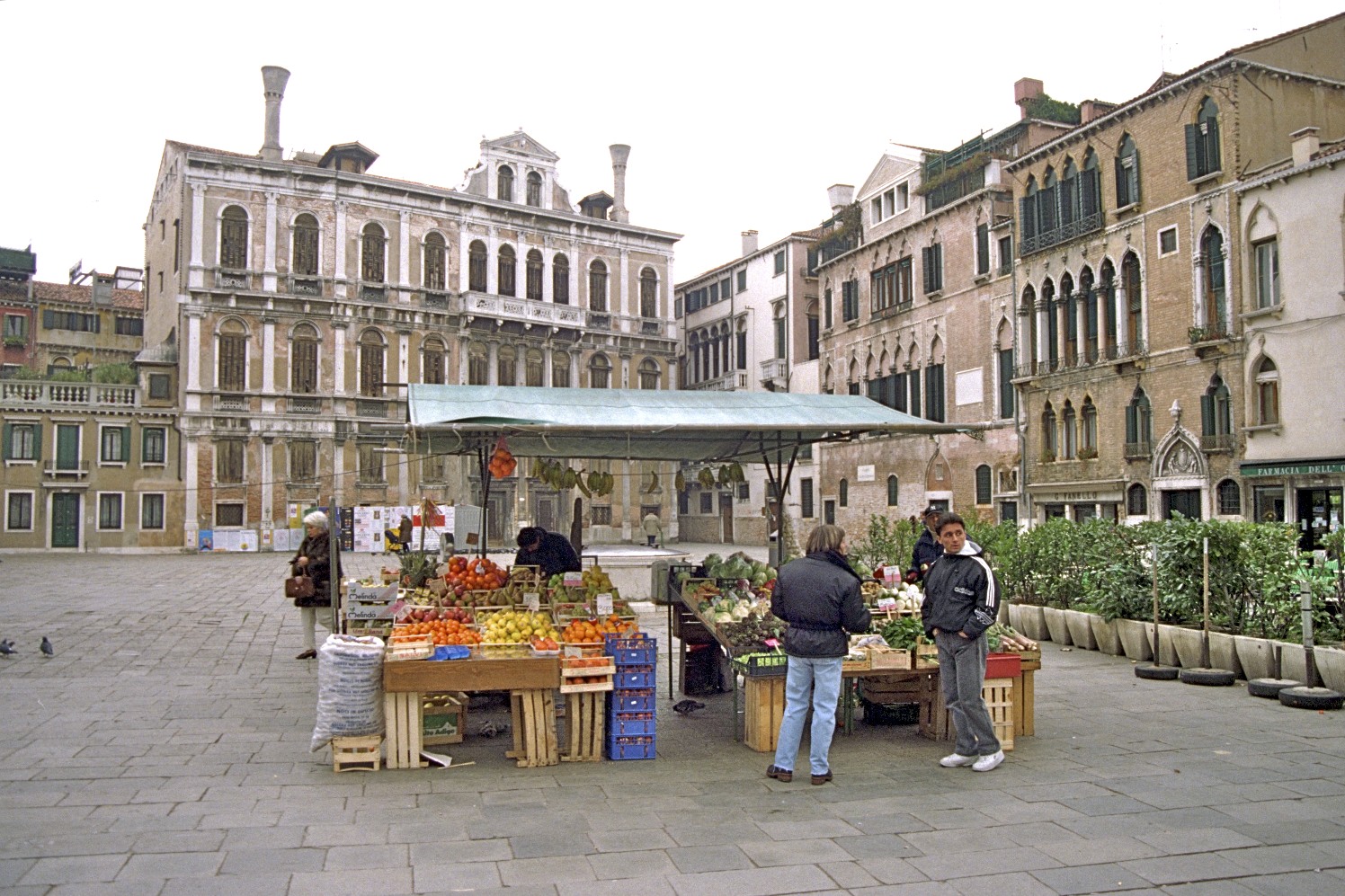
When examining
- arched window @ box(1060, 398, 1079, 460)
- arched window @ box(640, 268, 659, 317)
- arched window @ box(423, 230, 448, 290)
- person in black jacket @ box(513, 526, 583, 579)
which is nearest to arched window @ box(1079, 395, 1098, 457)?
arched window @ box(1060, 398, 1079, 460)

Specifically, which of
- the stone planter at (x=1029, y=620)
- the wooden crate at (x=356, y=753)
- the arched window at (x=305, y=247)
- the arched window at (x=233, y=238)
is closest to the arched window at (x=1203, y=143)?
the stone planter at (x=1029, y=620)

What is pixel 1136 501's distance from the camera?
24797 millimetres

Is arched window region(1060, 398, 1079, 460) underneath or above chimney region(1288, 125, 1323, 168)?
underneath

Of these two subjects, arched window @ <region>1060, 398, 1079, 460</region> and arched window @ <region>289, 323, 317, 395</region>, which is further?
arched window @ <region>289, 323, 317, 395</region>

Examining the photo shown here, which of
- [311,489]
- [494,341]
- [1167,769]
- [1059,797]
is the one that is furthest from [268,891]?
[494,341]

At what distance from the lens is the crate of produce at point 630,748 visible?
731 cm

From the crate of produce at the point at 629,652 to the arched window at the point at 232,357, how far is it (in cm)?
3439

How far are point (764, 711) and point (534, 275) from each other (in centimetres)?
3893

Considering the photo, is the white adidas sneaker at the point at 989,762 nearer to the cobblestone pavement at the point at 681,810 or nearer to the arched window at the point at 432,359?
the cobblestone pavement at the point at 681,810

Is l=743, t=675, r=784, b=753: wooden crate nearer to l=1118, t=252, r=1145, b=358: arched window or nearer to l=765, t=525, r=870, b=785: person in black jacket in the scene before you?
l=765, t=525, r=870, b=785: person in black jacket

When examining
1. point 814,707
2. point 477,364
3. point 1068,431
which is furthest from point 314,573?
point 477,364

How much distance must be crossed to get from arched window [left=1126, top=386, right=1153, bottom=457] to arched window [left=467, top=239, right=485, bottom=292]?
1035 inches

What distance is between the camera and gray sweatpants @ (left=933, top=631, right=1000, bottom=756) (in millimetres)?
6953

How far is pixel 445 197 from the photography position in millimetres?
42031
